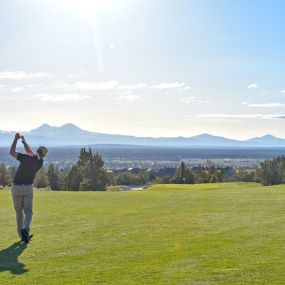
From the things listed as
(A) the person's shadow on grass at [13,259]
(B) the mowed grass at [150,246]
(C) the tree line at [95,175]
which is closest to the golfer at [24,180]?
(B) the mowed grass at [150,246]

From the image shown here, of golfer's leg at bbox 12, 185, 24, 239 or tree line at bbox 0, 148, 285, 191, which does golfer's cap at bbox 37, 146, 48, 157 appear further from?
tree line at bbox 0, 148, 285, 191

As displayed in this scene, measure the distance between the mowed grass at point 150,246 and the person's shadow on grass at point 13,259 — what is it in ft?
0.06

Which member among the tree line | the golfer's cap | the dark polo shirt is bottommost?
the tree line

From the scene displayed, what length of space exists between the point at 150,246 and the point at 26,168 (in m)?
3.96

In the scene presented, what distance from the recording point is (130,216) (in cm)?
1783

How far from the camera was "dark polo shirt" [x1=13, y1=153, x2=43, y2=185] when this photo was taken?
13555 mm

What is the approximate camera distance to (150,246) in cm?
1211

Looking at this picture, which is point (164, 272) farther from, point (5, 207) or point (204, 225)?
point (5, 207)

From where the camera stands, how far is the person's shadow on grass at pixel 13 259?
401 inches

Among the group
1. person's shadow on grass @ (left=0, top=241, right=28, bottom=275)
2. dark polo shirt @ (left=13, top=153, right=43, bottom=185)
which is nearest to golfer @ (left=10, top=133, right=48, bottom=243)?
dark polo shirt @ (left=13, top=153, right=43, bottom=185)

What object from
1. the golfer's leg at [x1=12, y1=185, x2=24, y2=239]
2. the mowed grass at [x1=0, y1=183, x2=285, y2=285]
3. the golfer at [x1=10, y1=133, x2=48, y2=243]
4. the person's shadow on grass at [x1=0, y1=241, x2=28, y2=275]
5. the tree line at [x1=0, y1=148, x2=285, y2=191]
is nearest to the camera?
the mowed grass at [x1=0, y1=183, x2=285, y2=285]

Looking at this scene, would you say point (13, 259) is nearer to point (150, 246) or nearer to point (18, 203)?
point (18, 203)

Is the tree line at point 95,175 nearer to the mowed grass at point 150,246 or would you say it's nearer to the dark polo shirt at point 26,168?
the mowed grass at point 150,246

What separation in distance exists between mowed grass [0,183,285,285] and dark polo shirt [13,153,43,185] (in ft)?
5.15
